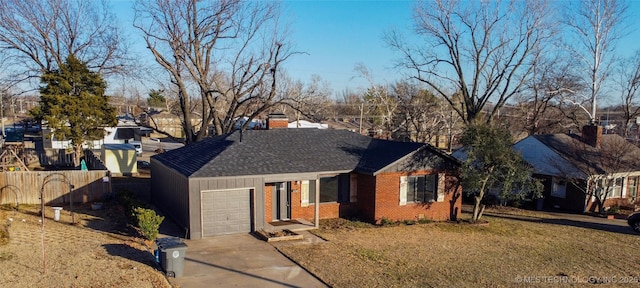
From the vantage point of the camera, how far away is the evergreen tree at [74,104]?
2752 centimetres

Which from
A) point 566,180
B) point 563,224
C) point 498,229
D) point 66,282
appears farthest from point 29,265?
point 566,180

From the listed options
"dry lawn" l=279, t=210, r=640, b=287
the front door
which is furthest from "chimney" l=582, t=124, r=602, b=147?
the front door

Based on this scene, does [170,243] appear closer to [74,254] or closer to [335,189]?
[74,254]

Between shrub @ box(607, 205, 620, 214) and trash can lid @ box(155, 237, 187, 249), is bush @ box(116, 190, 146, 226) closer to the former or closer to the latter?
trash can lid @ box(155, 237, 187, 249)

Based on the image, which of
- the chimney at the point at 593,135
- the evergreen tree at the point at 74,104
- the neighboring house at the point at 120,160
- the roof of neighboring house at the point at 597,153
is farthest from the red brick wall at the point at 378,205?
the evergreen tree at the point at 74,104

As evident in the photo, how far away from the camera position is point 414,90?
51812mm

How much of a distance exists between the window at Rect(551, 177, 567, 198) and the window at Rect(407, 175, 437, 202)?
31.6 ft

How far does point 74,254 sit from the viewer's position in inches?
503

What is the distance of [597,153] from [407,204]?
44.2 feet

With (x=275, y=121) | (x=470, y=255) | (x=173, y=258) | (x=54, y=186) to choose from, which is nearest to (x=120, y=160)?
(x=54, y=186)

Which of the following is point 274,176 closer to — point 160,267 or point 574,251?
point 160,267

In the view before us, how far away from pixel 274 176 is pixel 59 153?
2824 cm

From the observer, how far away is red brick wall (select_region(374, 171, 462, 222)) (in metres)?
19.3

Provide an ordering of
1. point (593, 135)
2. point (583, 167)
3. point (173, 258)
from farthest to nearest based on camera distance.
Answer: point (593, 135), point (583, 167), point (173, 258)
